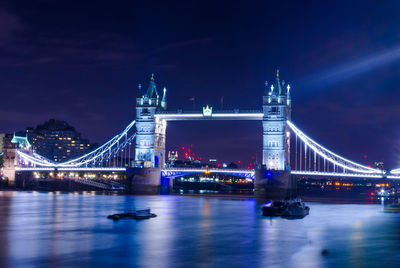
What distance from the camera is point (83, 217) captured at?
53031 mm

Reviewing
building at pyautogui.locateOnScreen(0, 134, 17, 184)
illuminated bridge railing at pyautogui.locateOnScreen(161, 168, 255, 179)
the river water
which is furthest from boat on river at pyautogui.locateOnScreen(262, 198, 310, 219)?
building at pyautogui.locateOnScreen(0, 134, 17, 184)

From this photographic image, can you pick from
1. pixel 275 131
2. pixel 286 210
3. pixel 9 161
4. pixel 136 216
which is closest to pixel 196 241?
pixel 136 216

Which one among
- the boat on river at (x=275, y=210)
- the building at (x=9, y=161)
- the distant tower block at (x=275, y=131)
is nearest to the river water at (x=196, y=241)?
the boat on river at (x=275, y=210)

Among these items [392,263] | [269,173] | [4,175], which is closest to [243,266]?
[392,263]

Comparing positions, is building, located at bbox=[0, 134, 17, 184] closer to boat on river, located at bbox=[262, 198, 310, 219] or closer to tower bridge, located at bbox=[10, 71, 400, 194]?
tower bridge, located at bbox=[10, 71, 400, 194]

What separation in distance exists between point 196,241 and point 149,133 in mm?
66103

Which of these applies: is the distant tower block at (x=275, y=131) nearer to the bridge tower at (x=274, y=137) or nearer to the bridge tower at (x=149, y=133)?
the bridge tower at (x=274, y=137)

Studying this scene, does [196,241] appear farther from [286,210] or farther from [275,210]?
[275,210]

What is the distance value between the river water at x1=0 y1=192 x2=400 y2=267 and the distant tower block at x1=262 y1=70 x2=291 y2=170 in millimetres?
37552

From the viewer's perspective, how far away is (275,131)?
94.7 meters

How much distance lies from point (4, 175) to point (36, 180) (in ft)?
40.0

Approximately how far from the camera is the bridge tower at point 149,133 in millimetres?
102812

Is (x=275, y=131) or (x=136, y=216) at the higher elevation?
(x=275, y=131)

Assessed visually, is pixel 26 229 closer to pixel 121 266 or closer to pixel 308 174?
pixel 121 266
